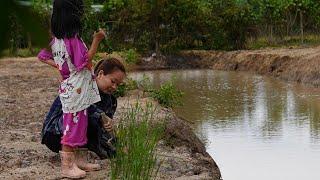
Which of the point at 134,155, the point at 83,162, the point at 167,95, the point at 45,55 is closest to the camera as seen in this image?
the point at 45,55

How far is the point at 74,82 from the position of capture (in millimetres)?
3520

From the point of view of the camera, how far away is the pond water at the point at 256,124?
633 centimetres

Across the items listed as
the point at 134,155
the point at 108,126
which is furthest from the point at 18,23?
the point at 108,126

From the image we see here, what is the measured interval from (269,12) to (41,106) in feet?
57.5

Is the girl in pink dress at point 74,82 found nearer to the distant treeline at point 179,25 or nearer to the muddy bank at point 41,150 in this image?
the muddy bank at point 41,150

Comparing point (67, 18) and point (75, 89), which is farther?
point (75, 89)

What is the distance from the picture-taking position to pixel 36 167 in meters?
4.04

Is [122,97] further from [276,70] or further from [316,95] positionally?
[276,70]

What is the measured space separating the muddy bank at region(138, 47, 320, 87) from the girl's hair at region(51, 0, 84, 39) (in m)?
11.0

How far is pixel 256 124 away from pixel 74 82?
19.0 feet

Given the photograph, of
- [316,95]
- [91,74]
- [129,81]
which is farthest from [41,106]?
[316,95]

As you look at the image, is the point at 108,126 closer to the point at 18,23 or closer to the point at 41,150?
the point at 41,150

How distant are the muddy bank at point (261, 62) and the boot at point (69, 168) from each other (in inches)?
424

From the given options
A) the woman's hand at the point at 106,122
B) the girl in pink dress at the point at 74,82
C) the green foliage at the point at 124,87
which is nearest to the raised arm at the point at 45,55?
the girl in pink dress at the point at 74,82
